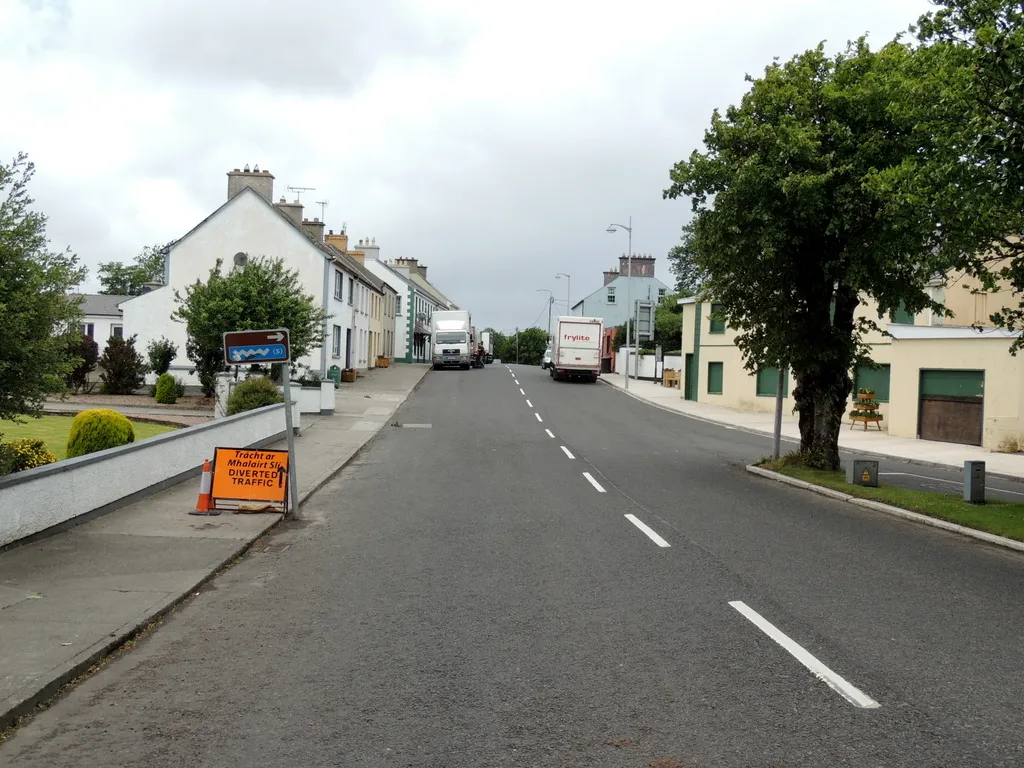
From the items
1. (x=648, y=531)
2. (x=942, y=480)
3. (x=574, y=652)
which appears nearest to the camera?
(x=574, y=652)

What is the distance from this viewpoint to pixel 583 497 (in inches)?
537

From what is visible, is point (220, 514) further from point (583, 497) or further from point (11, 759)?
point (11, 759)

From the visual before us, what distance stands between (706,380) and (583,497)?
100ft

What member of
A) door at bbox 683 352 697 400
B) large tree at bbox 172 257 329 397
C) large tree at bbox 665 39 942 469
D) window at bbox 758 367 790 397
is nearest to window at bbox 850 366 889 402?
window at bbox 758 367 790 397

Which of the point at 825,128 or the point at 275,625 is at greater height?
the point at 825,128

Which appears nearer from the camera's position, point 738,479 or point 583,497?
point 583,497

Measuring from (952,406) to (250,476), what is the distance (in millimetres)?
22586

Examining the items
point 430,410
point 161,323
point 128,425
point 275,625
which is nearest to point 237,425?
point 128,425

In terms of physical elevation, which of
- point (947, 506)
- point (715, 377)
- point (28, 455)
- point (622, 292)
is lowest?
point (947, 506)

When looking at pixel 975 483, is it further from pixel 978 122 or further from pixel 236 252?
pixel 236 252

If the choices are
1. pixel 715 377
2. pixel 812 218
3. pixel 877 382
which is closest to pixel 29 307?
pixel 812 218

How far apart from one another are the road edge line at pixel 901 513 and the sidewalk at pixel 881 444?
18.7 ft

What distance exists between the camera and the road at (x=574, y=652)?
4.48 meters

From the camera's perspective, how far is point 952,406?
88.3 ft
